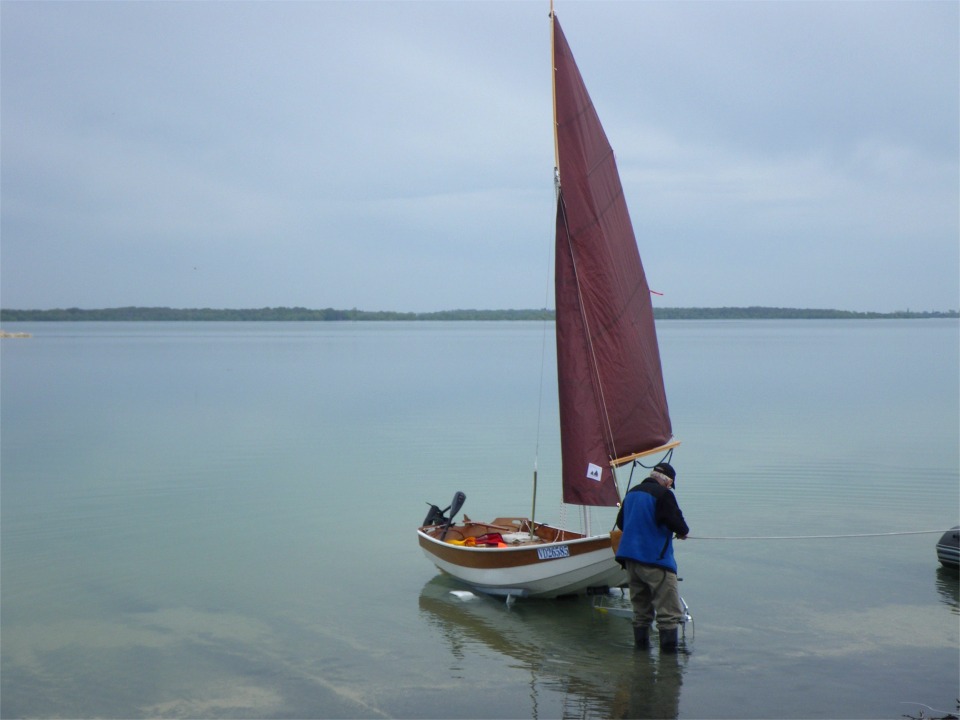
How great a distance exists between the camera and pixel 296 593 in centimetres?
1292

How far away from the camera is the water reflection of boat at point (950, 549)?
1255 centimetres

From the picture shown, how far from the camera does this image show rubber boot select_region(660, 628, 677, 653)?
10.1m

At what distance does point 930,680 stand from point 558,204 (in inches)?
257

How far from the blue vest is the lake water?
44.8 inches

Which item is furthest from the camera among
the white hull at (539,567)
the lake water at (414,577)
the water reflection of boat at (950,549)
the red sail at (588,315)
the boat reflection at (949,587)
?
the water reflection of boat at (950,549)

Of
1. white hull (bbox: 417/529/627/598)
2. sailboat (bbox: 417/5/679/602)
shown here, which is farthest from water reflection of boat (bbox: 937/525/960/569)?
white hull (bbox: 417/529/627/598)

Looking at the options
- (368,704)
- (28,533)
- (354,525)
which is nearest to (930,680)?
(368,704)

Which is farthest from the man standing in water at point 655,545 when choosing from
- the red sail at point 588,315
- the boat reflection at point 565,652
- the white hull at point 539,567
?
the red sail at point 588,315

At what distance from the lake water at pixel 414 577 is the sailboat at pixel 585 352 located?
623 millimetres

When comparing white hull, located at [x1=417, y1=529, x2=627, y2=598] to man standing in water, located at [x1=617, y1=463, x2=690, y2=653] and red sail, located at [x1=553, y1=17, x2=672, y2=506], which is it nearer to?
man standing in water, located at [x1=617, y1=463, x2=690, y2=653]

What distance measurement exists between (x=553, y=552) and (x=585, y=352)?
2.47 m

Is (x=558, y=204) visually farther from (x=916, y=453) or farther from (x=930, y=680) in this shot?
(x=916, y=453)

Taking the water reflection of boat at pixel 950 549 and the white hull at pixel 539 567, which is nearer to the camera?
the white hull at pixel 539 567

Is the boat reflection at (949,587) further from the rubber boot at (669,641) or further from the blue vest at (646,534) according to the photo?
the blue vest at (646,534)
